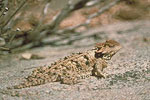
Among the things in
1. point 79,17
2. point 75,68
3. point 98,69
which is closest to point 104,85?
point 98,69

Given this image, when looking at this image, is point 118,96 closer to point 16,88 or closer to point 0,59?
point 16,88

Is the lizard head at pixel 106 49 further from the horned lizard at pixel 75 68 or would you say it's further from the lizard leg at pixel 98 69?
the lizard leg at pixel 98 69

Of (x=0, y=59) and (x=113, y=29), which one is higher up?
(x=113, y=29)

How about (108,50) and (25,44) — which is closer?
(108,50)

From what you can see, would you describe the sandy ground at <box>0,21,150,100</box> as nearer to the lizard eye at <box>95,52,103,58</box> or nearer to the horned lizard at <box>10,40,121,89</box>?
the horned lizard at <box>10,40,121,89</box>

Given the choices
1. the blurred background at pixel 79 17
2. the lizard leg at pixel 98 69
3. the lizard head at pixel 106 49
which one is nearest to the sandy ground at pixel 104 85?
the lizard leg at pixel 98 69

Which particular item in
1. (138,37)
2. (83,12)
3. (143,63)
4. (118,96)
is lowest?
(118,96)

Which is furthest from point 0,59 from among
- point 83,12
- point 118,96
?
point 83,12

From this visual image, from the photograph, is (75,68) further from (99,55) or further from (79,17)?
(79,17)
